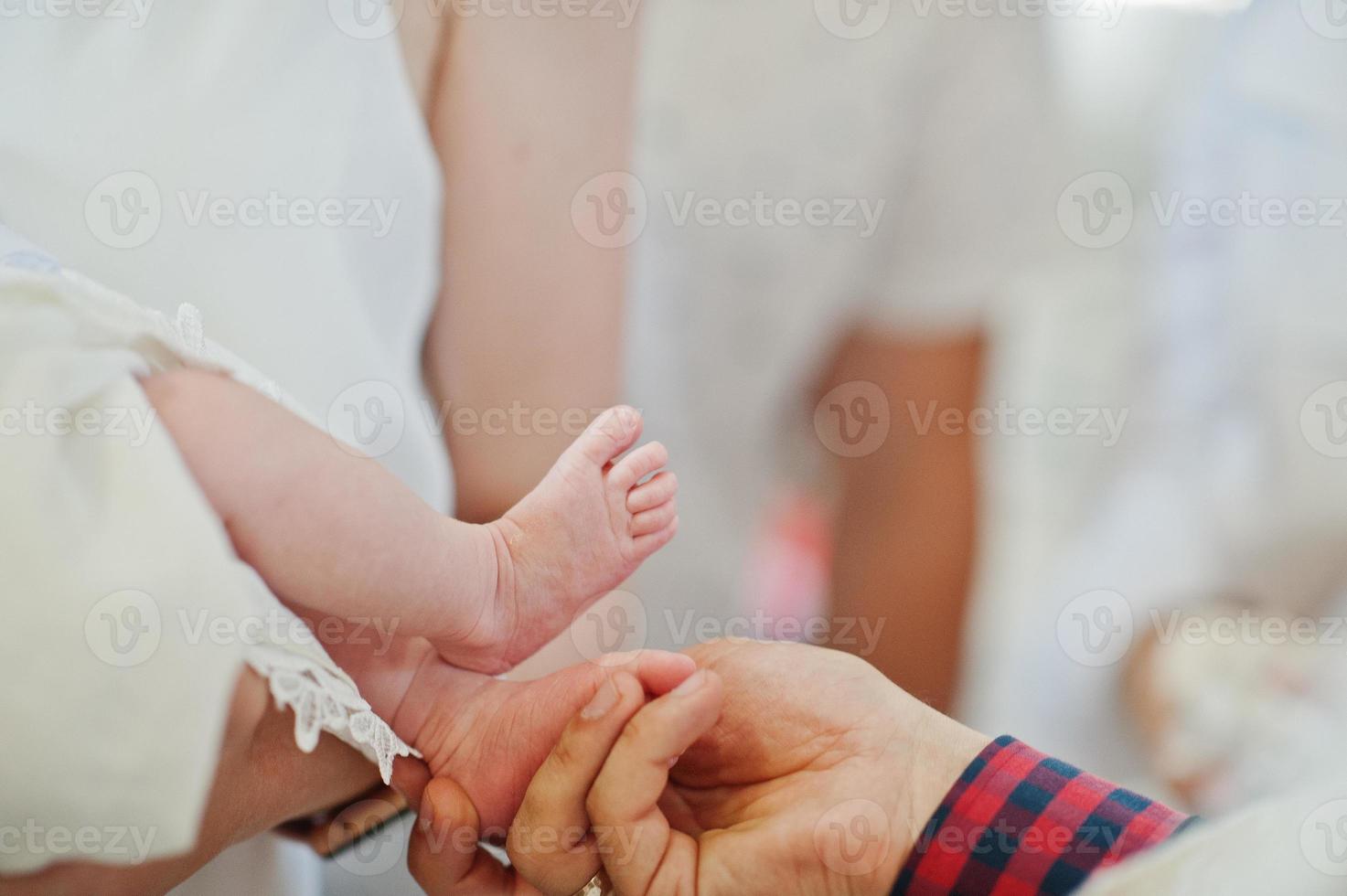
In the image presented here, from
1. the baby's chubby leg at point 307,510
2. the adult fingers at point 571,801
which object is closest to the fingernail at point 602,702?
the adult fingers at point 571,801

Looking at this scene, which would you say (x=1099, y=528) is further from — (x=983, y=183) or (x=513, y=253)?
(x=513, y=253)

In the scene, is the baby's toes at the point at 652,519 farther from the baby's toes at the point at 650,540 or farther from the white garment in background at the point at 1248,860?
the white garment in background at the point at 1248,860

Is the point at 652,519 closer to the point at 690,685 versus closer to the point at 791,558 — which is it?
the point at 690,685

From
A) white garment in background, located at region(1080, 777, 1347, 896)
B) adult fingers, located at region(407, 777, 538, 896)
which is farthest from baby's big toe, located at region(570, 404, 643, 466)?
white garment in background, located at region(1080, 777, 1347, 896)

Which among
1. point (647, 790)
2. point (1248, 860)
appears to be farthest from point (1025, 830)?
point (647, 790)

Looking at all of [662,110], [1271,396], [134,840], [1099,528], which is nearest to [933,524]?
[1099,528]

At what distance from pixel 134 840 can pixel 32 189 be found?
0.56 meters

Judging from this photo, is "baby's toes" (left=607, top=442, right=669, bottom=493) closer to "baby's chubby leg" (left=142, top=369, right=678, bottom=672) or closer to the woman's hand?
"baby's chubby leg" (left=142, top=369, right=678, bottom=672)

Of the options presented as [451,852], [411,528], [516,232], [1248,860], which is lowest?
[451,852]

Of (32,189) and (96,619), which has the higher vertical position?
(32,189)

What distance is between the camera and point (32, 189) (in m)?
0.80

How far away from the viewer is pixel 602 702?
1.92ft

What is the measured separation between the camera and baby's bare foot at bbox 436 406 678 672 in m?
0.67

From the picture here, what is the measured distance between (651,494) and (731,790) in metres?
0.21
